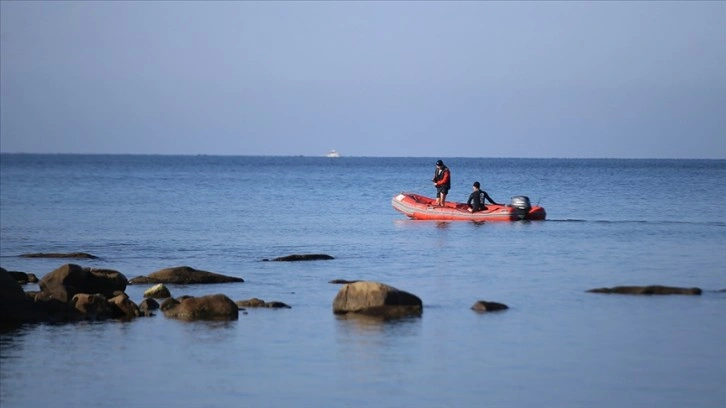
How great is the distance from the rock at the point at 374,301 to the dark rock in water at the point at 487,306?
2.97 feet

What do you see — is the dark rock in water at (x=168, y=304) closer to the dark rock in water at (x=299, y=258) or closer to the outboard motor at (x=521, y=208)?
the dark rock in water at (x=299, y=258)

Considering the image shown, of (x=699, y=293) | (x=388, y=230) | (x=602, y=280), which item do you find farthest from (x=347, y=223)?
(x=699, y=293)

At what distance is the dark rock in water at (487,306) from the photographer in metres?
19.0

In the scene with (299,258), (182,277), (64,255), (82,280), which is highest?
(82,280)

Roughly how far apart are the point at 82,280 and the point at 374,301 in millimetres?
4895

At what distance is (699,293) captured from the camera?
67.5 ft

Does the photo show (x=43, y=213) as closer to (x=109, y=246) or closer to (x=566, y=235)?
(x=109, y=246)

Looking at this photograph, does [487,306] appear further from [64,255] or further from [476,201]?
[476,201]

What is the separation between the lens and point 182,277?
22.2m

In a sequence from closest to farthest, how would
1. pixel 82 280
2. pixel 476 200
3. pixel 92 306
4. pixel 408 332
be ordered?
pixel 408 332, pixel 92 306, pixel 82 280, pixel 476 200

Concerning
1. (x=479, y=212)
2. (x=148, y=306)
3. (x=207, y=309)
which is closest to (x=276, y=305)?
(x=207, y=309)

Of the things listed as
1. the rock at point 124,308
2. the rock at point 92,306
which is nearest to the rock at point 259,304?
the rock at point 124,308

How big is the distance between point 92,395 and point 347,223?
28.8 meters

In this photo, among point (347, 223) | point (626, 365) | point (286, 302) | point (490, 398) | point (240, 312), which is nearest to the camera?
point (490, 398)
